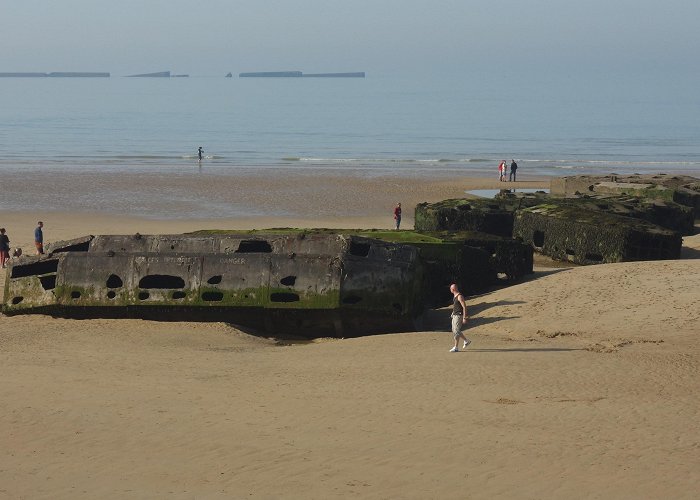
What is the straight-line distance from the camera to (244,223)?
4012 cm

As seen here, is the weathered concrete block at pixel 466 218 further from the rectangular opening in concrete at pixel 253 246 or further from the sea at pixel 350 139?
the sea at pixel 350 139

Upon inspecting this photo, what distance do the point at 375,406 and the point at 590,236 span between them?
1530cm

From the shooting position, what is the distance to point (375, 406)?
13703 mm

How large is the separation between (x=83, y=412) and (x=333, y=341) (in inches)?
269

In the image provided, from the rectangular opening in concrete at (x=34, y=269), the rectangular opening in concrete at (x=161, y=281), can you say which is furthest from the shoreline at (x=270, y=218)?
the rectangular opening in concrete at (x=161, y=281)

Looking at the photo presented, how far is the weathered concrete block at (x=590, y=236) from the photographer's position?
26.2 metres

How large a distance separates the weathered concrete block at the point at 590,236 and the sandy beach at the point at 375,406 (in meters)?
4.59

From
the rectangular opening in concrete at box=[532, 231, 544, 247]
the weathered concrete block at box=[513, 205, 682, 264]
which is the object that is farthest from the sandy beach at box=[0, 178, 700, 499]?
the rectangular opening in concrete at box=[532, 231, 544, 247]

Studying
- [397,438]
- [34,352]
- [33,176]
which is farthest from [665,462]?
[33,176]

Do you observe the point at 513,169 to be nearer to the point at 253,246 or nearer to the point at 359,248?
the point at 253,246

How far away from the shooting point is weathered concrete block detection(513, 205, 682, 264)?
86.1 ft

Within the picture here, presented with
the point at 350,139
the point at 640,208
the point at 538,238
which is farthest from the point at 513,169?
the point at 350,139

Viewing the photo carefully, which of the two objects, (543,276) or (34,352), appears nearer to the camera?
(34,352)

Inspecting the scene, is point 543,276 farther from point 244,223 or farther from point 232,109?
point 232,109
